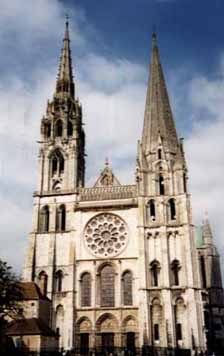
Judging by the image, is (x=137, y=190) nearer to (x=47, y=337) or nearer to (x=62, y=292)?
(x=62, y=292)

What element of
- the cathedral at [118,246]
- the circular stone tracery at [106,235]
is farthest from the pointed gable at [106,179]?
the circular stone tracery at [106,235]

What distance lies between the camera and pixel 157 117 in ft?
172

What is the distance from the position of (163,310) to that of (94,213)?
12.2 metres

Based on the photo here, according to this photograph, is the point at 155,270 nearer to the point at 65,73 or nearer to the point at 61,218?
the point at 61,218

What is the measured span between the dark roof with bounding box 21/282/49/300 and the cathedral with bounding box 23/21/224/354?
169cm

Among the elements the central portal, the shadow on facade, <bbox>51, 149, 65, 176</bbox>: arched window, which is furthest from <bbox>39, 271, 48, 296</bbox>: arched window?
<bbox>51, 149, 65, 176</bbox>: arched window

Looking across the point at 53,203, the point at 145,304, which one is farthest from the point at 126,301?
the point at 53,203

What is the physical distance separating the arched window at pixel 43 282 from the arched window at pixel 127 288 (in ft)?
24.9

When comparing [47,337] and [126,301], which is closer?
[47,337]

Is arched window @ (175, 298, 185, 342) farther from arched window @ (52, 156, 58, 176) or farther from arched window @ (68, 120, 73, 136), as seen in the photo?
arched window @ (68, 120, 73, 136)

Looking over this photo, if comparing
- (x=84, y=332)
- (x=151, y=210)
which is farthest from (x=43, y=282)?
(x=151, y=210)

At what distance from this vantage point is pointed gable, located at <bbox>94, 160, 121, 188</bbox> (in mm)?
49719

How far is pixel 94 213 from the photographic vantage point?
47.3 metres

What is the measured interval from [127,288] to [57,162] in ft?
53.9
